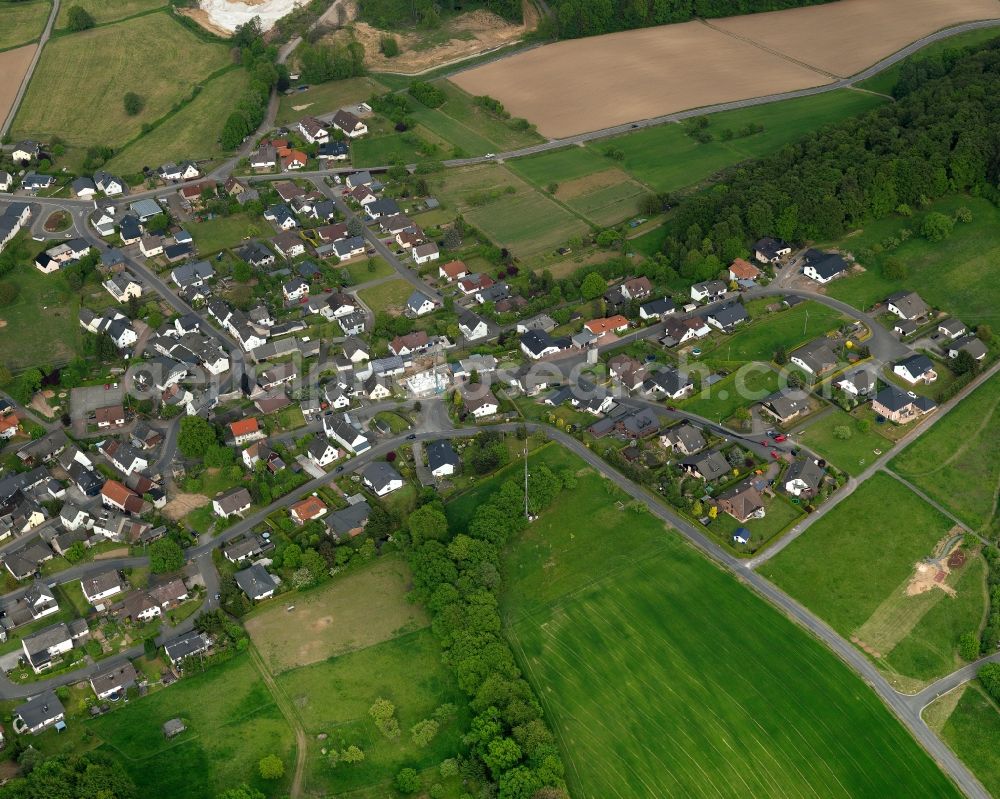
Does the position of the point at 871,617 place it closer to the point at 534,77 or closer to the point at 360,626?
the point at 360,626

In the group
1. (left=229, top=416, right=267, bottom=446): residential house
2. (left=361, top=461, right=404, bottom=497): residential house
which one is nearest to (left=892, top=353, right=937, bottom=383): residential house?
(left=361, top=461, right=404, bottom=497): residential house

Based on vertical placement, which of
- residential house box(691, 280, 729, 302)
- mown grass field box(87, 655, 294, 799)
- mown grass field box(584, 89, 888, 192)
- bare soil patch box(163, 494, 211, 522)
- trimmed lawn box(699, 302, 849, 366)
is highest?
mown grass field box(584, 89, 888, 192)

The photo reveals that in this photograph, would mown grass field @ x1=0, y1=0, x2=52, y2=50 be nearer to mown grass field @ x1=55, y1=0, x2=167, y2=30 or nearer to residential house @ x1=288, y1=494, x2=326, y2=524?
mown grass field @ x1=55, y1=0, x2=167, y2=30

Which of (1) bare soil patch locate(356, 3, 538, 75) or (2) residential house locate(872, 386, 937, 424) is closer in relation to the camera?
(2) residential house locate(872, 386, 937, 424)

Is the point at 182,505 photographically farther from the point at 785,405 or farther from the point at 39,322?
the point at 785,405

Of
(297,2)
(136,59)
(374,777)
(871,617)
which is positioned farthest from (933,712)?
(297,2)

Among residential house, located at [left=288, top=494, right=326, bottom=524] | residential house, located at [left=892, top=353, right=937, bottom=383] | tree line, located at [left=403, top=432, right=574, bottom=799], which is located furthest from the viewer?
residential house, located at [left=892, top=353, right=937, bottom=383]

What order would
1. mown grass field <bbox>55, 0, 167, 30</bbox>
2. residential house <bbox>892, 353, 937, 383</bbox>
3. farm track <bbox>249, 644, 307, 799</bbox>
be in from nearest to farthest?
farm track <bbox>249, 644, 307, 799</bbox>, residential house <bbox>892, 353, 937, 383</bbox>, mown grass field <bbox>55, 0, 167, 30</bbox>
